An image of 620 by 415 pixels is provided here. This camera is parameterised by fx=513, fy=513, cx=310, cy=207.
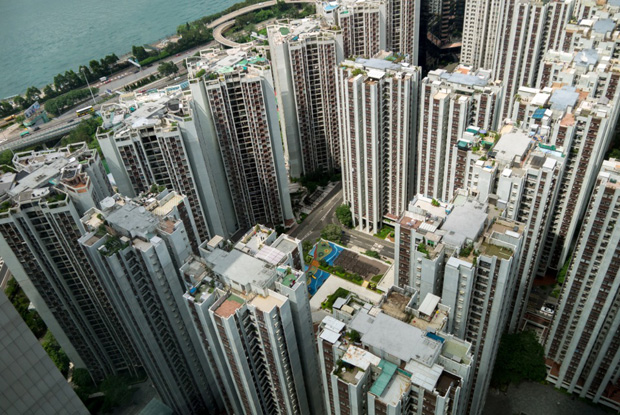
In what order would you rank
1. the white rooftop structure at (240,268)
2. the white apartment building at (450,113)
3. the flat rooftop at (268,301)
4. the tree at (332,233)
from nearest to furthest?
the flat rooftop at (268,301), the white rooftop structure at (240,268), the white apartment building at (450,113), the tree at (332,233)

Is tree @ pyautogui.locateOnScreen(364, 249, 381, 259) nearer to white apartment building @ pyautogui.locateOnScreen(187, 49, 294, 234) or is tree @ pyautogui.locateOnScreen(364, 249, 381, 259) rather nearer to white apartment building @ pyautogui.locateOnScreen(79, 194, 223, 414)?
white apartment building @ pyautogui.locateOnScreen(187, 49, 294, 234)

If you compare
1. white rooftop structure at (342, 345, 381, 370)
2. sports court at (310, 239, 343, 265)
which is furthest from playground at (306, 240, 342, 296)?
white rooftop structure at (342, 345, 381, 370)

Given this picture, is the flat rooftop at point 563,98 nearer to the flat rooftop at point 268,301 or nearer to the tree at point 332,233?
the tree at point 332,233

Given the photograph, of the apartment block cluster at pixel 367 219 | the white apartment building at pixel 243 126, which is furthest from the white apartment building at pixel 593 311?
the white apartment building at pixel 243 126

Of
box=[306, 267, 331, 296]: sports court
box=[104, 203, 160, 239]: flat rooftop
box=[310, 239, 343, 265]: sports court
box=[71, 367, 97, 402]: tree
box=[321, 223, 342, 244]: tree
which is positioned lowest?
box=[71, 367, 97, 402]: tree

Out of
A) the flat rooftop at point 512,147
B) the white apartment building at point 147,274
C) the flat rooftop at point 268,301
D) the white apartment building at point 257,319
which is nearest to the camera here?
the flat rooftop at point 268,301

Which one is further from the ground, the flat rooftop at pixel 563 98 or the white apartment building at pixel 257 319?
the flat rooftop at pixel 563 98
